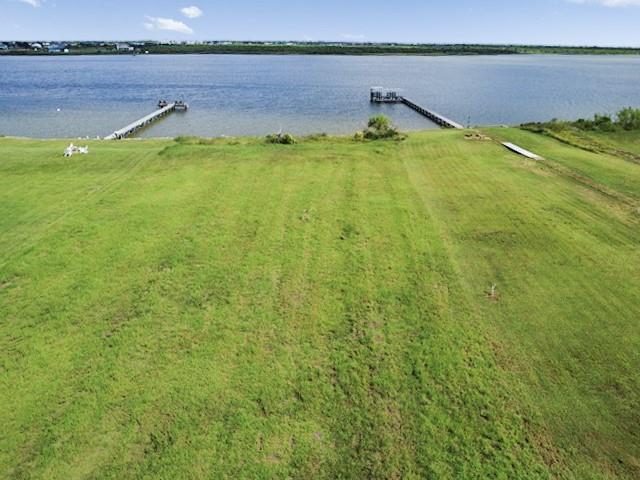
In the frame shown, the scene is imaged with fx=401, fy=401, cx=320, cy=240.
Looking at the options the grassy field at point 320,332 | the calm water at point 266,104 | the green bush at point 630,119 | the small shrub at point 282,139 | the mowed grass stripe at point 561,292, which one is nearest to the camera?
the grassy field at point 320,332

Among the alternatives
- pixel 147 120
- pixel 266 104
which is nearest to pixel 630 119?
pixel 266 104

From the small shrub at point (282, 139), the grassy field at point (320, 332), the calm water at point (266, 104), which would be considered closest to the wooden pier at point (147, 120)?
the calm water at point (266, 104)

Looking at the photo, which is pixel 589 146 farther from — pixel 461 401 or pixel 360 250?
pixel 461 401

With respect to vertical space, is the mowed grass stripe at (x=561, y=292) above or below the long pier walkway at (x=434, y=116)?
below

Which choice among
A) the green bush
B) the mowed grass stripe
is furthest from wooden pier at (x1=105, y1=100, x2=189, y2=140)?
the green bush

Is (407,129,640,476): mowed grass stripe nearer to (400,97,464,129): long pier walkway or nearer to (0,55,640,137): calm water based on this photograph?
(400,97,464,129): long pier walkway

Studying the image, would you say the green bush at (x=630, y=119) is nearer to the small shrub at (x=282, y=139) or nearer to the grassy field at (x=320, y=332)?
the grassy field at (x=320, y=332)

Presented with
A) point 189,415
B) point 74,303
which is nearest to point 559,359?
point 189,415

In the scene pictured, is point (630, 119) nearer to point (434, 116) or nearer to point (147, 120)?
point (434, 116)

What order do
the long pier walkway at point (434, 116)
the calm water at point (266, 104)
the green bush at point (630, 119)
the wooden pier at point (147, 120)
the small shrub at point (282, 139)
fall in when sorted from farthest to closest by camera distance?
1. the calm water at point (266, 104)
2. the long pier walkway at point (434, 116)
3. the wooden pier at point (147, 120)
4. the green bush at point (630, 119)
5. the small shrub at point (282, 139)
